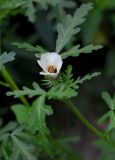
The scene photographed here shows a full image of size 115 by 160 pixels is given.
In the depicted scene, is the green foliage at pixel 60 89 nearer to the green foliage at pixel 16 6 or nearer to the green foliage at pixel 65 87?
the green foliage at pixel 65 87

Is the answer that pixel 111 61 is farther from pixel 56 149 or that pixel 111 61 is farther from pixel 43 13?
pixel 56 149

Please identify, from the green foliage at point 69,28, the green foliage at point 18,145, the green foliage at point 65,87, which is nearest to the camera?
the green foliage at point 65,87

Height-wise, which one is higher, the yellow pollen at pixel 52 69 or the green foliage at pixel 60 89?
the yellow pollen at pixel 52 69

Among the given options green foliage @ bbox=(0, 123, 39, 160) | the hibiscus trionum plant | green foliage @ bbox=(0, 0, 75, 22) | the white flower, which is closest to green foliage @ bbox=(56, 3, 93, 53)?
the hibiscus trionum plant

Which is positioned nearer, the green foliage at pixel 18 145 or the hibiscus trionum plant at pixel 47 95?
the hibiscus trionum plant at pixel 47 95

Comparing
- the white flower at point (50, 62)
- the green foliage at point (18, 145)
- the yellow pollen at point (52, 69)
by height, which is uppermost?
the white flower at point (50, 62)

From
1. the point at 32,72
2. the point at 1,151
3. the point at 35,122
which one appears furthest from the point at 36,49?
the point at 32,72

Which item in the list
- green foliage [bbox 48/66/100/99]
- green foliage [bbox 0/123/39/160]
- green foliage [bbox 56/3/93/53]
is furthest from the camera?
green foliage [bbox 0/123/39/160]

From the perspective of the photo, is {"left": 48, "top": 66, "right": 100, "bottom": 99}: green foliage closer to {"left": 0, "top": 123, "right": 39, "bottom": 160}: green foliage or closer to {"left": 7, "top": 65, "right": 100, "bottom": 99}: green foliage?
{"left": 7, "top": 65, "right": 100, "bottom": 99}: green foliage

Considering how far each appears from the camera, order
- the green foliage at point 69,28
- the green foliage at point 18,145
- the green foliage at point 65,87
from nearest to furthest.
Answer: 1. the green foliage at point 65,87
2. the green foliage at point 69,28
3. the green foliage at point 18,145

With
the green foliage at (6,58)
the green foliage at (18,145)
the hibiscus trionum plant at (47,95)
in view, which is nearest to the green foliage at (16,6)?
the hibiscus trionum plant at (47,95)
